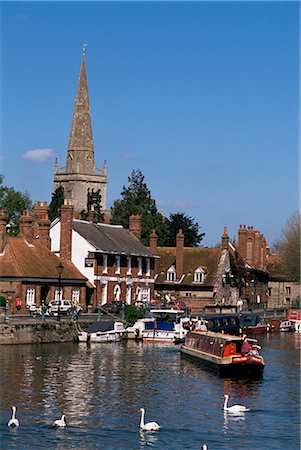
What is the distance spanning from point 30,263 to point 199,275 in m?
29.4

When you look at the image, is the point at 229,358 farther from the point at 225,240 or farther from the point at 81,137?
the point at 81,137

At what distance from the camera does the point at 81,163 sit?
175m

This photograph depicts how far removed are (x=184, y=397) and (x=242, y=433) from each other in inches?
347

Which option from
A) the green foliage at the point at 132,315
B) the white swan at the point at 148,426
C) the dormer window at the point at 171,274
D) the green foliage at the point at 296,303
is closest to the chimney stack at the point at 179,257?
the dormer window at the point at 171,274

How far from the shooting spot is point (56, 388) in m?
47.0

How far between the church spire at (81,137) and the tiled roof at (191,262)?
58702 mm

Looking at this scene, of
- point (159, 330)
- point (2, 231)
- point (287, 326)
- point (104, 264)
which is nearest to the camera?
point (159, 330)

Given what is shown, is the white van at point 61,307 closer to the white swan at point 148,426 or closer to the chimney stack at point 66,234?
the chimney stack at point 66,234

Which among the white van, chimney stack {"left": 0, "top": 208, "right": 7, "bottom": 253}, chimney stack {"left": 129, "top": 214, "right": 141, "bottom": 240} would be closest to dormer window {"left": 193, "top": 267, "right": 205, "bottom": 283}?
chimney stack {"left": 129, "top": 214, "right": 141, "bottom": 240}

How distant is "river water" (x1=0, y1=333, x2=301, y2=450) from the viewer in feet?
116

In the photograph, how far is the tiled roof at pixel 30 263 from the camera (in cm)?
8088

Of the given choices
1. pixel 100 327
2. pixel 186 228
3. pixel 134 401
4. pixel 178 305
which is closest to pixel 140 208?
pixel 186 228

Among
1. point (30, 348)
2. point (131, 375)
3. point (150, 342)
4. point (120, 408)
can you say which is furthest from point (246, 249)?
point (120, 408)

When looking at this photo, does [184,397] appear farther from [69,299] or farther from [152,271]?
[152,271]
